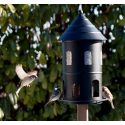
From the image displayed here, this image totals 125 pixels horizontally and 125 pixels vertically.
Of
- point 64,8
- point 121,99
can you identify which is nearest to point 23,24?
point 64,8

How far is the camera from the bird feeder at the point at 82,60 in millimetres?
3818

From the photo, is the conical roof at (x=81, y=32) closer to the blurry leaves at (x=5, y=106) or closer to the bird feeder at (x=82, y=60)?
the bird feeder at (x=82, y=60)

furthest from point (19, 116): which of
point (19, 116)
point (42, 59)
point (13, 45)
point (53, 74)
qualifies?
point (13, 45)

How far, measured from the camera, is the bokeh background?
5.36 m

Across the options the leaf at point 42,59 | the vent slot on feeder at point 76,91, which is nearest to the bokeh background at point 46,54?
the leaf at point 42,59

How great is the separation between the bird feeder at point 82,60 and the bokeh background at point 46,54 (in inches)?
55.8

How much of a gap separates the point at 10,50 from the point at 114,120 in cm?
230

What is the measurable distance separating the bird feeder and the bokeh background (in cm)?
142

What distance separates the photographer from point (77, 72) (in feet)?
12.6

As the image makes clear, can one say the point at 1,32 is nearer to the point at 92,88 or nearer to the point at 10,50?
the point at 10,50

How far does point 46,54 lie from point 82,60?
76.8 inches

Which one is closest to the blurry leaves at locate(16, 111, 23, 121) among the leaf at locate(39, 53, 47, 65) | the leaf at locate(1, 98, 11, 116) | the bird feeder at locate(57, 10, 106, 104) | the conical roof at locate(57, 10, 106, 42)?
the leaf at locate(1, 98, 11, 116)

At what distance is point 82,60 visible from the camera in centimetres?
382

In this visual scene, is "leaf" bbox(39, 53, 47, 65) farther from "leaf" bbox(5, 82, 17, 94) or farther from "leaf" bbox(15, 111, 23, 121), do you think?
"leaf" bbox(15, 111, 23, 121)
